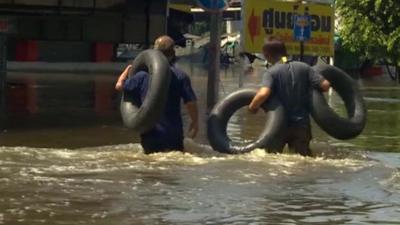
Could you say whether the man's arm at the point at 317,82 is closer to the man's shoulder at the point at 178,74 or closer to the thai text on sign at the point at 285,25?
the man's shoulder at the point at 178,74

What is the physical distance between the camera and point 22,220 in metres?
7.59

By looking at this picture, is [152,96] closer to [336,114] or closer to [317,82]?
[317,82]

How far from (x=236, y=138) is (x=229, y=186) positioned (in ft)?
17.6

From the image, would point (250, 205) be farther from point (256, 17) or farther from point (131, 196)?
point (256, 17)

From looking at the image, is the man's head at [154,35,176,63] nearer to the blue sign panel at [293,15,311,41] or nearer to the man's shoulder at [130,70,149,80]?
the man's shoulder at [130,70,149,80]

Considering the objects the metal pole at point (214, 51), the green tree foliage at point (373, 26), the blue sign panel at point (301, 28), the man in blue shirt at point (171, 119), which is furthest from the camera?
the green tree foliage at point (373, 26)

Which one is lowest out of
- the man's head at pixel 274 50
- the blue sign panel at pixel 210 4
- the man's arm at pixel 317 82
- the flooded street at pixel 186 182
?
the flooded street at pixel 186 182

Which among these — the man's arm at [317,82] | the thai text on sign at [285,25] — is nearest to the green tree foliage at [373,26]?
the thai text on sign at [285,25]

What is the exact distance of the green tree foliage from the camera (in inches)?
1190

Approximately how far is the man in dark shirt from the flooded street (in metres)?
0.33

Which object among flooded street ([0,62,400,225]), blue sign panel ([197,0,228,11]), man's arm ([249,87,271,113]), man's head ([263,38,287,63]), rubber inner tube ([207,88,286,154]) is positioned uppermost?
blue sign panel ([197,0,228,11])

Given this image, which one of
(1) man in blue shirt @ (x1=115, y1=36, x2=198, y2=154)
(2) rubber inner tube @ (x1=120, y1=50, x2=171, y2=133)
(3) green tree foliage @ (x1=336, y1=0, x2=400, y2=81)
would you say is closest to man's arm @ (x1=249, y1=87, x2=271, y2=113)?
(1) man in blue shirt @ (x1=115, y1=36, x2=198, y2=154)

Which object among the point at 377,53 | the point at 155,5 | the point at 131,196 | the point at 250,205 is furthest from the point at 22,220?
the point at 377,53

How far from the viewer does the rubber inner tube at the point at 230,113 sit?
11.4 metres
